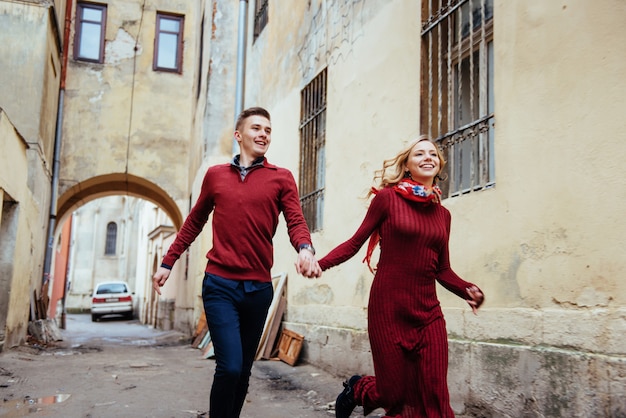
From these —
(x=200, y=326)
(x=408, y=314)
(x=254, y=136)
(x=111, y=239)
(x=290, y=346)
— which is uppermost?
(x=111, y=239)

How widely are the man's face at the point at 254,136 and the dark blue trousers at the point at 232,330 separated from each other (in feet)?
2.38

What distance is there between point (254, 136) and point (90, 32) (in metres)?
14.5

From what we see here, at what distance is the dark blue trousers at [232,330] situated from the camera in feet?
10.4

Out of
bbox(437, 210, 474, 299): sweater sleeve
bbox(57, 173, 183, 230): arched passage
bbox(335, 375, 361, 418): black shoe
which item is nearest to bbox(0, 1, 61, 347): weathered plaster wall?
bbox(57, 173, 183, 230): arched passage

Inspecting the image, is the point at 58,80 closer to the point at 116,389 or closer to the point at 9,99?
the point at 9,99

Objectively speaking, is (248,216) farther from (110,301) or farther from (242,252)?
(110,301)

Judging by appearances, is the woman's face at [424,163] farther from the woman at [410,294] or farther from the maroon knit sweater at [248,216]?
the maroon knit sweater at [248,216]

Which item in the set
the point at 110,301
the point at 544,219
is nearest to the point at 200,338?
the point at 544,219

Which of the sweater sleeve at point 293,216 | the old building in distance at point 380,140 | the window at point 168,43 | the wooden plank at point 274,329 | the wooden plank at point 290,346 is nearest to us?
the sweater sleeve at point 293,216

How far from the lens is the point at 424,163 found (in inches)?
137

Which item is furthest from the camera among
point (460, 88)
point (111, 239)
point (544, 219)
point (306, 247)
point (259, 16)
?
point (111, 239)

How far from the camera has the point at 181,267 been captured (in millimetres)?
19219

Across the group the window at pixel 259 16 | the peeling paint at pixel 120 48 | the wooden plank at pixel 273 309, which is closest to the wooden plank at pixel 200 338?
the wooden plank at pixel 273 309

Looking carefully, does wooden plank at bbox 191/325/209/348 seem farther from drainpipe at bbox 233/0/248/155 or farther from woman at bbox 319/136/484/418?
woman at bbox 319/136/484/418
